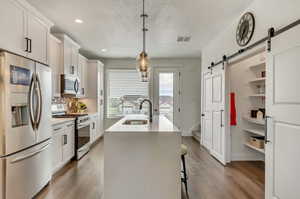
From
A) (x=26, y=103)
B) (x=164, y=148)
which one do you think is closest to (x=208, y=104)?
(x=164, y=148)

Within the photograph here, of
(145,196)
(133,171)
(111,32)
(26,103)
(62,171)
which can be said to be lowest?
(62,171)

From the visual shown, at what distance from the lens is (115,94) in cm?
727

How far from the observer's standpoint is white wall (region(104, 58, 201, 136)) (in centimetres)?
719

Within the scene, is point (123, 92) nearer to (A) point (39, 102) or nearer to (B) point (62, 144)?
(B) point (62, 144)

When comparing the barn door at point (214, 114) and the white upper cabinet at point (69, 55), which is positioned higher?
the white upper cabinet at point (69, 55)

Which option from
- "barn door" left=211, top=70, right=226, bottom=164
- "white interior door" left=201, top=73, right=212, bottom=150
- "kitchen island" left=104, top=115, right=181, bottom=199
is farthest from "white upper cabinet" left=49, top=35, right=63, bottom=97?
"white interior door" left=201, top=73, right=212, bottom=150

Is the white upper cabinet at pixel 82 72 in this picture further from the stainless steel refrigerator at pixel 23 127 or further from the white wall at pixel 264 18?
the white wall at pixel 264 18

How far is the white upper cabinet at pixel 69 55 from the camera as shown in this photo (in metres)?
4.29

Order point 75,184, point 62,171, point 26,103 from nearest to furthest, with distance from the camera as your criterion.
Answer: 1. point 26,103
2. point 75,184
3. point 62,171

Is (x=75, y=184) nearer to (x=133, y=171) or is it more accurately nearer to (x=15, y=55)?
(x=133, y=171)

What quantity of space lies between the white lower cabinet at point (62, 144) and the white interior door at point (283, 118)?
332cm

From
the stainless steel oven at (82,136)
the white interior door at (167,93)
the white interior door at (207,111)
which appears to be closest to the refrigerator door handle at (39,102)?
the stainless steel oven at (82,136)

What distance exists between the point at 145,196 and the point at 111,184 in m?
0.40

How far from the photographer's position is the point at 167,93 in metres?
7.23
